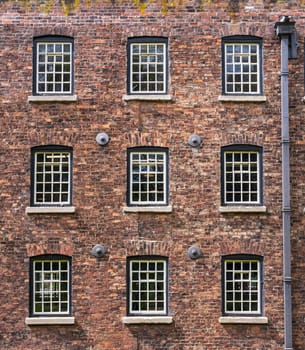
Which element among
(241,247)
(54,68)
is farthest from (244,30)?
(241,247)

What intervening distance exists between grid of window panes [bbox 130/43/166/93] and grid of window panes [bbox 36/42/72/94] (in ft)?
6.07

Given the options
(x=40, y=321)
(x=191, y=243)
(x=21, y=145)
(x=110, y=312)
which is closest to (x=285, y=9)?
(x=191, y=243)

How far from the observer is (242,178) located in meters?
20.1

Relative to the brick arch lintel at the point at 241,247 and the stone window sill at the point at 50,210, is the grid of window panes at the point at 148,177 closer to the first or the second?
the stone window sill at the point at 50,210

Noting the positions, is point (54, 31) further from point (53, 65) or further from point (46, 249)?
point (46, 249)

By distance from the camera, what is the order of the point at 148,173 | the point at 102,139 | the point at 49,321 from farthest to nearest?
the point at 148,173 < the point at 102,139 < the point at 49,321

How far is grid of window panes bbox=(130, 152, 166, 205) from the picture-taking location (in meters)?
20.0

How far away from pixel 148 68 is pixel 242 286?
6.70 meters

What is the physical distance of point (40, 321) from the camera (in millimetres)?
19297

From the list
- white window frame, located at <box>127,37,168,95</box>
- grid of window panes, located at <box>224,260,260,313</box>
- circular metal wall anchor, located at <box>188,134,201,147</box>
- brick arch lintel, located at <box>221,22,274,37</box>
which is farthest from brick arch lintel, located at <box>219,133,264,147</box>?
grid of window panes, located at <box>224,260,260,313</box>

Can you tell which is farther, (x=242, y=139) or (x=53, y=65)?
(x=53, y=65)

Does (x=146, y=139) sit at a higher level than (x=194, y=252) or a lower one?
higher

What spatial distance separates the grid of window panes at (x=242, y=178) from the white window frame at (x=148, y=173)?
173 cm

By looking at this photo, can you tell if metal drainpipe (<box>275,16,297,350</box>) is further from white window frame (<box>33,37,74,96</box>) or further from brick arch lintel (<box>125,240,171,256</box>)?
white window frame (<box>33,37,74,96</box>)
